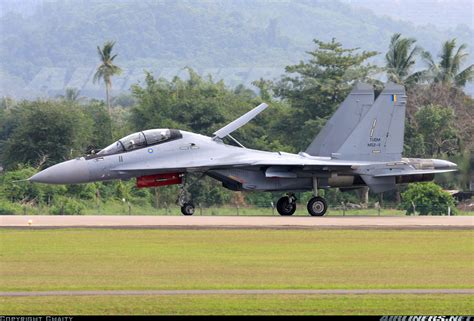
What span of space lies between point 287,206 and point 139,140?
17.9 ft

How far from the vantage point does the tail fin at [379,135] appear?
33594 mm

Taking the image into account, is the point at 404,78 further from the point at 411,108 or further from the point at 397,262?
the point at 397,262

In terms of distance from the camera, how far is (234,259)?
20328mm

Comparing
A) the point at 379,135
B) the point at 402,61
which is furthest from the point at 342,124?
the point at 402,61

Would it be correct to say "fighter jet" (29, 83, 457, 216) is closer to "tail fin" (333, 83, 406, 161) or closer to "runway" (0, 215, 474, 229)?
"tail fin" (333, 83, 406, 161)

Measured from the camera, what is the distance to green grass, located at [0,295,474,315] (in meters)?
14.2

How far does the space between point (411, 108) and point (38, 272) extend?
135ft

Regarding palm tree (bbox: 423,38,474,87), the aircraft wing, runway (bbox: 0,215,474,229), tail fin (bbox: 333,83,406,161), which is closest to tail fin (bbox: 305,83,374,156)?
tail fin (bbox: 333,83,406,161)

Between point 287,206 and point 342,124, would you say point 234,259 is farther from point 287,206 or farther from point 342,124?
point 342,124

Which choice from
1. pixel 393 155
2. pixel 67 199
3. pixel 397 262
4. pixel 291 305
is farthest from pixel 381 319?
pixel 67 199

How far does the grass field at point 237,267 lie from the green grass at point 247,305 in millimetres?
14

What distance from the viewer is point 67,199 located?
39344 mm

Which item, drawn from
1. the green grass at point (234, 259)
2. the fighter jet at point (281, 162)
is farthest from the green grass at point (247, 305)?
the fighter jet at point (281, 162)

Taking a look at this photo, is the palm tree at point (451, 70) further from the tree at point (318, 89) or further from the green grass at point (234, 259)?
the green grass at point (234, 259)
